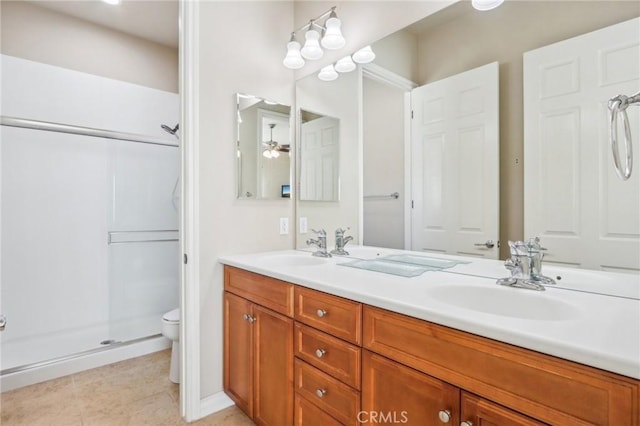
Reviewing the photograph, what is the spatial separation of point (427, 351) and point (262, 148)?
5.20ft

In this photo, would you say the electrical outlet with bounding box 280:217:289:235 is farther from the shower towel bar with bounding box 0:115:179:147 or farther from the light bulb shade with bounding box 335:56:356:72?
the shower towel bar with bounding box 0:115:179:147

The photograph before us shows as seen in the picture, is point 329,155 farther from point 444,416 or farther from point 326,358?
point 444,416

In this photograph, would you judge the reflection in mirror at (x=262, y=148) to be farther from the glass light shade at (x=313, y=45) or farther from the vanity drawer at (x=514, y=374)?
the vanity drawer at (x=514, y=374)

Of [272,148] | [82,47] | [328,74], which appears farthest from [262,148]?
[82,47]

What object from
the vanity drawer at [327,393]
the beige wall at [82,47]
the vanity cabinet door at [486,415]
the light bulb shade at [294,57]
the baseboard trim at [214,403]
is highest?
the beige wall at [82,47]

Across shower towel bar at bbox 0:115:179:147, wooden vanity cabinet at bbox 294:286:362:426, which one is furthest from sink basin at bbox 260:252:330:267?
shower towel bar at bbox 0:115:179:147

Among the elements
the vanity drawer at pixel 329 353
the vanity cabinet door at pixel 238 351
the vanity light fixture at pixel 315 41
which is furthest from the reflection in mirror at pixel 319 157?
the vanity drawer at pixel 329 353

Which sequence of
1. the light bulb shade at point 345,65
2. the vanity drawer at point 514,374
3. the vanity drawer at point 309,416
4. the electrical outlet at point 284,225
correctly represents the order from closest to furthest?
the vanity drawer at point 514,374, the vanity drawer at point 309,416, the light bulb shade at point 345,65, the electrical outlet at point 284,225

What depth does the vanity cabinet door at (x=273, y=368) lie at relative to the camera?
138 centimetres

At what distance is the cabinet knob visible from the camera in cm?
83

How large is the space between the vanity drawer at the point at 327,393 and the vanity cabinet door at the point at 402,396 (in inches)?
1.8

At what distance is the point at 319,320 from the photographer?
1.24 m

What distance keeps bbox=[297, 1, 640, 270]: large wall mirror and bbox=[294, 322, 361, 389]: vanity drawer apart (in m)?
0.67

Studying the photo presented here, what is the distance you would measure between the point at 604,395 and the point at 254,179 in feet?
5.84
